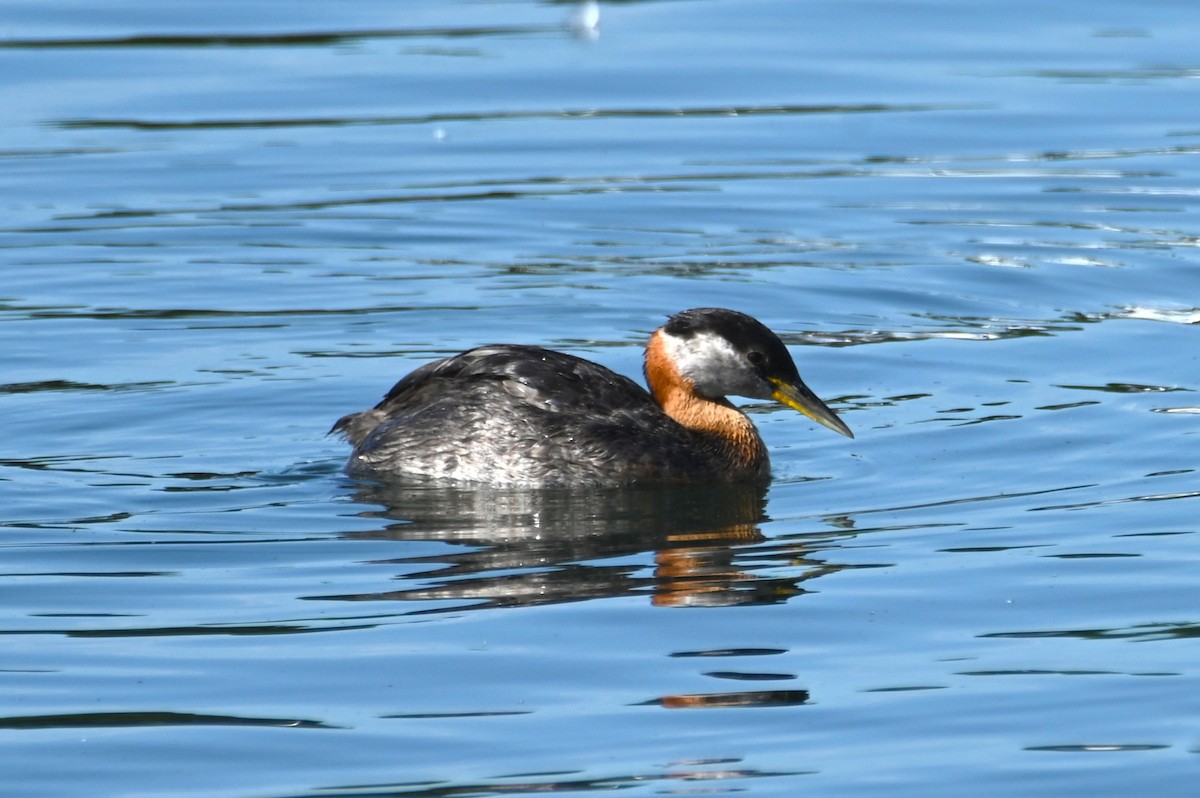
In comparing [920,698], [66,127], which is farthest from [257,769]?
[66,127]

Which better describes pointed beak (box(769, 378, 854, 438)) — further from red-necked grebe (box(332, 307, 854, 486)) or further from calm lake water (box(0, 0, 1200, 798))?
calm lake water (box(0, 0, 1200, 798))

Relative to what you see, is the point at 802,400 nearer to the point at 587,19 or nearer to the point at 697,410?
the point at 697,410

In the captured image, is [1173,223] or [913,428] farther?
[1173,223]

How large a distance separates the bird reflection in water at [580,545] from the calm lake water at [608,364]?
3cm

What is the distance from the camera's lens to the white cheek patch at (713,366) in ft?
35.9

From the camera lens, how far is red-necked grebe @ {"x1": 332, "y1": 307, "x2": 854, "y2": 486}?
35.0ft

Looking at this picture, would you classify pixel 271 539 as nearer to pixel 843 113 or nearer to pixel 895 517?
pixel 895 517

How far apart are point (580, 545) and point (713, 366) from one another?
6.27 ft

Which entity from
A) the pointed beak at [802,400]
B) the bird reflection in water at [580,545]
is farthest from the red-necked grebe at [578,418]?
the bird reflection in water at [580,545]

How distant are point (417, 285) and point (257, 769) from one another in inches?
323

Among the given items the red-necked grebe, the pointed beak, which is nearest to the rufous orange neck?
the red-necked grebe

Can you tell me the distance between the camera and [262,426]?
11.6 metres

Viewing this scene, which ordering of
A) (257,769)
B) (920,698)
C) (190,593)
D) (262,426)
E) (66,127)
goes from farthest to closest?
(66,127)
(262,426)
(190,593)
(920,698)
(257,769)

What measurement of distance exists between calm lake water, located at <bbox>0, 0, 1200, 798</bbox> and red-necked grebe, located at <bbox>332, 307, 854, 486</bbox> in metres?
0.23
